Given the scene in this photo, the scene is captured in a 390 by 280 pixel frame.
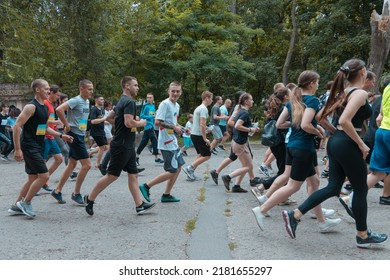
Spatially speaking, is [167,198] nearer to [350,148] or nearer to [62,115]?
[62,115]

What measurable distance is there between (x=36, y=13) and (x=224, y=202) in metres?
14.3

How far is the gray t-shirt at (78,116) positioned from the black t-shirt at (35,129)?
105 cm

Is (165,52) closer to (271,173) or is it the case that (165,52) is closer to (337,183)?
(271,173)

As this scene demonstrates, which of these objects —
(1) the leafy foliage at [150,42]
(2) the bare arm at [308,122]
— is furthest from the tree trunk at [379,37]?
(2) the bare arm at [308,122]

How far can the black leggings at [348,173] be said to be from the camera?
4562 millimetres

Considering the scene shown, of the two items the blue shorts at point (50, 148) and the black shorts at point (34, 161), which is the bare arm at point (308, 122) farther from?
the blue shorts at point (50, 148)

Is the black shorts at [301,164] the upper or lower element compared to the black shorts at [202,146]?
upper

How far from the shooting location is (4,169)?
12.2 meters

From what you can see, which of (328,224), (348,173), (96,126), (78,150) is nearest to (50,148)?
(78,150)

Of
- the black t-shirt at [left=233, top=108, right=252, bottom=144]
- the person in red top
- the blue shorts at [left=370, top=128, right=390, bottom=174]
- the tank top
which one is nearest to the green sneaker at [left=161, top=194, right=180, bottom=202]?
the black t-shirt at [left=233, top=108, right=252, bottom=144]

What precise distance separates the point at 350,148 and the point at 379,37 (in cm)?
1157

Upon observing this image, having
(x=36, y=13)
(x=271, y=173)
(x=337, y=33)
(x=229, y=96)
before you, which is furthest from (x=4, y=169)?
(x=337, y=33)

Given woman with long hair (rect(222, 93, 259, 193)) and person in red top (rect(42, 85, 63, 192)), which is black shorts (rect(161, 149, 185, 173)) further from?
person in red top (rect(42, 85, 63, 192))

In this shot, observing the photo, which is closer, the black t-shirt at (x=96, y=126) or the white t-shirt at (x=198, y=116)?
the white t-shirt at (x=198, y=116)
